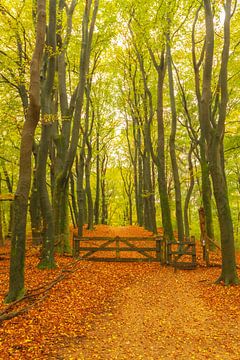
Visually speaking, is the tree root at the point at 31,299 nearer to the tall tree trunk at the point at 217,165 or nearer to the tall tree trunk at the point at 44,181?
the tall tree trunk at the point at 44,181

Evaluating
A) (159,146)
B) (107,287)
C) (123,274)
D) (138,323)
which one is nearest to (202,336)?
(138,323)

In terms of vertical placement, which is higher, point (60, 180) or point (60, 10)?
point (60, 10)

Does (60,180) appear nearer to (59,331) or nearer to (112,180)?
(59,331)

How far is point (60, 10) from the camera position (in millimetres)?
12250

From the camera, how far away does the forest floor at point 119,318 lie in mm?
5477

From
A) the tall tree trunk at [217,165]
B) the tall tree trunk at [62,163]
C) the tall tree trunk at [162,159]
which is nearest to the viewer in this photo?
the tall tree trunk at [217,165]

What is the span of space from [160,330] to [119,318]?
3.73 ft

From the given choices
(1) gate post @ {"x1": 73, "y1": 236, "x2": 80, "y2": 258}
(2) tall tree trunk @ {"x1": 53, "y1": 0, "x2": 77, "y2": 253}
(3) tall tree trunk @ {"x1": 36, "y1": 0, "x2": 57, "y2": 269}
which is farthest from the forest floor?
(2) tall tree trunk @ {"x1": 53, "y1": 0, "x2": 77, "y2": 253}

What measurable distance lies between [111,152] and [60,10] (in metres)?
26.4

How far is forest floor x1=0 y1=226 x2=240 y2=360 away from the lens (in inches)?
216

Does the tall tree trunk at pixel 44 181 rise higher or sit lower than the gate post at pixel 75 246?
higher

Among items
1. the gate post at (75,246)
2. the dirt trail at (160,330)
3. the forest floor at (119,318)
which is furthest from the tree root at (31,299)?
the gate post at (75,246)

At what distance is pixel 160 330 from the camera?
21.4 feet

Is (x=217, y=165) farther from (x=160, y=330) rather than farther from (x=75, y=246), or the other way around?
(x=75, y=246)
